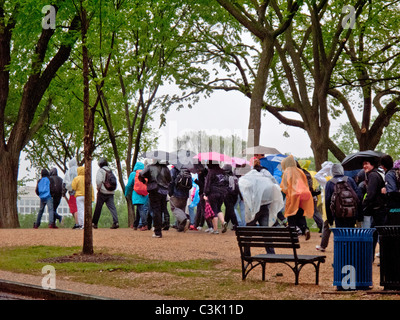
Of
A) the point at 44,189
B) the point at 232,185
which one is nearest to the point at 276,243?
the point at 232,185

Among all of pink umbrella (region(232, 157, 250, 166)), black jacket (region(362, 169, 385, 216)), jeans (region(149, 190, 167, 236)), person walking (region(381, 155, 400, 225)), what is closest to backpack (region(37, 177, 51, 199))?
pink umbrella (region(232, 157, 250, 166))

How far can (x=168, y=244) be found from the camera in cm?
1703

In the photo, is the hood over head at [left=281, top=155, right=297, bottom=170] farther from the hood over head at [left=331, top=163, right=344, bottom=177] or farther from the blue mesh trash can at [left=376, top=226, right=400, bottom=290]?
the blue mesh trash can at [left=376, top=226, right=400, bottom=290]

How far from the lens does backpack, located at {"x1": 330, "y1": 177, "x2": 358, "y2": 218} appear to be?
13.6m

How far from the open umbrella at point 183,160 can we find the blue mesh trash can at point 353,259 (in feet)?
34.6

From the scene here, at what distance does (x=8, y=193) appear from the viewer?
85.3ft

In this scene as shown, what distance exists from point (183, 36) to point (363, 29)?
24.7 feet

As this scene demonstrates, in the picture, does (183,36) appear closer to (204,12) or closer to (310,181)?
(204,12)

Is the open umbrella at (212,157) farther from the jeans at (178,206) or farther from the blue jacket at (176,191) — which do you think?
the jeans at (178,206)

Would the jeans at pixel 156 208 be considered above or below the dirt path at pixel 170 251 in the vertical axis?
above

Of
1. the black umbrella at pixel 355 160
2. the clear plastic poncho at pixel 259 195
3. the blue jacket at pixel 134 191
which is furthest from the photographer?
the blue jacket at pixel 134 191

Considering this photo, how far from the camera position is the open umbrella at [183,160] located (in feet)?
69.4

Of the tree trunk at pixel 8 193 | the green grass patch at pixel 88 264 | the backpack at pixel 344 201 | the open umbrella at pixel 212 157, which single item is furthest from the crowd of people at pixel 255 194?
the tree trunk at pixel 8 193

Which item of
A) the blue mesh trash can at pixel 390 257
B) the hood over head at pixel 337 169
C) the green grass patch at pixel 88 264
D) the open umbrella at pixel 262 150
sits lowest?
the green grass patch at pixel 88 264
